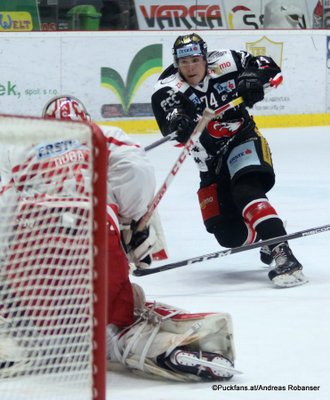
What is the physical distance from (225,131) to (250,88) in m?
0.23

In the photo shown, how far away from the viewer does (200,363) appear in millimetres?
2727

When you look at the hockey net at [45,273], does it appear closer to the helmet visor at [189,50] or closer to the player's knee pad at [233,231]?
the helmet visor at [189,50]

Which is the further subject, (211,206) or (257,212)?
(211,206)

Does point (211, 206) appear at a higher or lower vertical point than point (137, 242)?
lower

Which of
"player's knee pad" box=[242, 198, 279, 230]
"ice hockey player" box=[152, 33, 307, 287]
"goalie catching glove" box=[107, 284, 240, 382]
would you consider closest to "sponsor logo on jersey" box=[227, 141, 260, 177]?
"ice hockey player" box=[152, 33, 307, 287]

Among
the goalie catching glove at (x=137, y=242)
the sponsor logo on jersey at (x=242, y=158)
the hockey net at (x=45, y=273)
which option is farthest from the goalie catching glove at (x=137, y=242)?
→ the sponsor logo on jersey at (x=242, y=158)

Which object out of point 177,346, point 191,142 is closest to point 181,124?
point 191,142

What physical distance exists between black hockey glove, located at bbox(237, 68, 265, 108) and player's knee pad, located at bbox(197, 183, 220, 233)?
0.39m

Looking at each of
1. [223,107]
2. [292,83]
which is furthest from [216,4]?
[223,107]

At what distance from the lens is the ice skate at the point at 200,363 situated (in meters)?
2.73

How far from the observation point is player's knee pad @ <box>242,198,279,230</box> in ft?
13.3

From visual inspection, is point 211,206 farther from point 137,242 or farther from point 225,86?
point 137,242

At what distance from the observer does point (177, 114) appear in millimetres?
4145

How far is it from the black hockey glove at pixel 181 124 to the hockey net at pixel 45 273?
4.79ft
